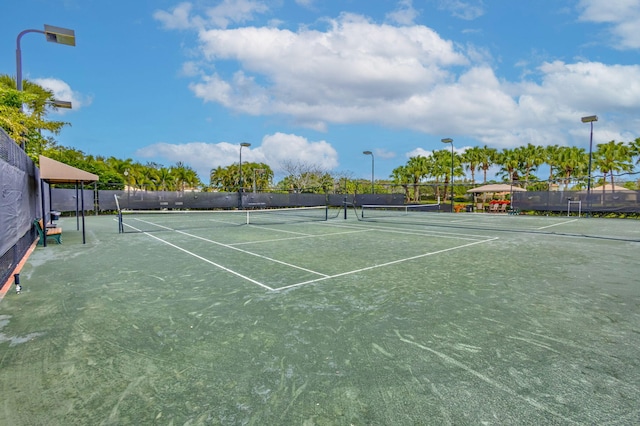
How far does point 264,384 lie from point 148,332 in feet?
5.72

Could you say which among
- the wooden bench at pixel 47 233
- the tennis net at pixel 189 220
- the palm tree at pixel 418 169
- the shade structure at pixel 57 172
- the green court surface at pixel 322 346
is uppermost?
the palm tree at pixel 418 169

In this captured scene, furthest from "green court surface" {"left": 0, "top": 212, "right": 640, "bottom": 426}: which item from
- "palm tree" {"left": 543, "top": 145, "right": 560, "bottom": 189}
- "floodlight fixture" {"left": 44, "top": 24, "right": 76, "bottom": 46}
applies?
"palm tree" {"left": 543, "top": 145, "right": 560, "bottom": 189}

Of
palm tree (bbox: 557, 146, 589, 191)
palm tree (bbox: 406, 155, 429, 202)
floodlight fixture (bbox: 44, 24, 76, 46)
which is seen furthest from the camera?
palm tree (bbox: 406, 155, 429, 202)

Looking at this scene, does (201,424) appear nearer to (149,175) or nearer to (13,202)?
(13,202)

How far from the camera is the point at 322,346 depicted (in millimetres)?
3244

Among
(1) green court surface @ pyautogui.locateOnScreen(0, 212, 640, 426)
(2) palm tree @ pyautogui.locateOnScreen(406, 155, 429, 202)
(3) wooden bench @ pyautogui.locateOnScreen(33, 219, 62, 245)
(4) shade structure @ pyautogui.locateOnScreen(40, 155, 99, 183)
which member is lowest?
(1) green court surface @ pyautogui.locateOnScreen(0, 212, 640, 426)

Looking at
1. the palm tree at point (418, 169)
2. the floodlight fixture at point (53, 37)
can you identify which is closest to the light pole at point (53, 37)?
the floodlight fixture at point (53, 37)

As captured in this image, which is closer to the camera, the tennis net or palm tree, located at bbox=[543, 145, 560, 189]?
the tennis net

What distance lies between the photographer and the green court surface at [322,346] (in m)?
2.33

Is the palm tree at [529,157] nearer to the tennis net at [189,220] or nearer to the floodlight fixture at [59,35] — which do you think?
the tennis net at [189,220]

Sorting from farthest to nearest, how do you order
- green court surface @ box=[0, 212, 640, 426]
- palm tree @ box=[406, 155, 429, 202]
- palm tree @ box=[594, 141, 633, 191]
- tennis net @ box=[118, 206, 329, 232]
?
palm tree @ box=[406, 155, 429, 202]
palm tree @ box=[594, 141, 633, 191]
tennis net @ box=[118, 206, 329, 232]
green court surface @ box=[0, 212, 640, 426]

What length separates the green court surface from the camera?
7.63ft

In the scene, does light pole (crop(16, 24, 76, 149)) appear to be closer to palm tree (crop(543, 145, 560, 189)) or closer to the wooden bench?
the wooden bench

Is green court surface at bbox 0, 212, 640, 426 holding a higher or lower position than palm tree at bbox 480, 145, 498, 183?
lower
